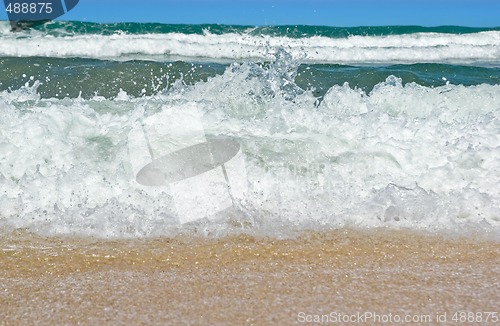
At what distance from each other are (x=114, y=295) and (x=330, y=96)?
8.87 feet

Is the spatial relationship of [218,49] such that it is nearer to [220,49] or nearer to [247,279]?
[220,49]

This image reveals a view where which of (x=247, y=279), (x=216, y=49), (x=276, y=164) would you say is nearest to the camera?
(x=247, y=279)

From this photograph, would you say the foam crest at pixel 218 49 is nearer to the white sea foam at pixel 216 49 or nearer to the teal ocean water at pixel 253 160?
the white sea foam at pixel 216 49

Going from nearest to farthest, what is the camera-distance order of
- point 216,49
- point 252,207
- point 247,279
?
point 247,279 → point 252,207 → point 216,49

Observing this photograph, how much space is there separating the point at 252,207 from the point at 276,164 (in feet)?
1.66

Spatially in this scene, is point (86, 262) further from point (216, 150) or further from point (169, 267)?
point (216, 150)

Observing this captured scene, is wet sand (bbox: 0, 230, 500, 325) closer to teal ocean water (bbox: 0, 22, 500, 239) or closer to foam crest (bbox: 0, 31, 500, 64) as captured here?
teal ocean water (bbox: 0, 22, 500, 239)

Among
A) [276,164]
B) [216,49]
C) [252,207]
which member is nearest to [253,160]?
[276,164]

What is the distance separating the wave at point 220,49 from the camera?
11750 millimetres

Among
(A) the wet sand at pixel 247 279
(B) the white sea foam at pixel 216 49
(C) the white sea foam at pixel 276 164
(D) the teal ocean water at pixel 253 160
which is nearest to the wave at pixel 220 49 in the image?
(B) the white sea foam at pixel 216 49

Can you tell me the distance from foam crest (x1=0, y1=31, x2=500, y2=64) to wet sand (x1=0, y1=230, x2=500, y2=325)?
8.27 m

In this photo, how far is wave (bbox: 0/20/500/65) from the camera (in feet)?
38.5

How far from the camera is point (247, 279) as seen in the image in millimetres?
2383

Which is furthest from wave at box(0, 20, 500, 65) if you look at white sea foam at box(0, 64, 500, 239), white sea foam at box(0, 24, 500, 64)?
white sea foam at box(0, 64, 500, 239)
